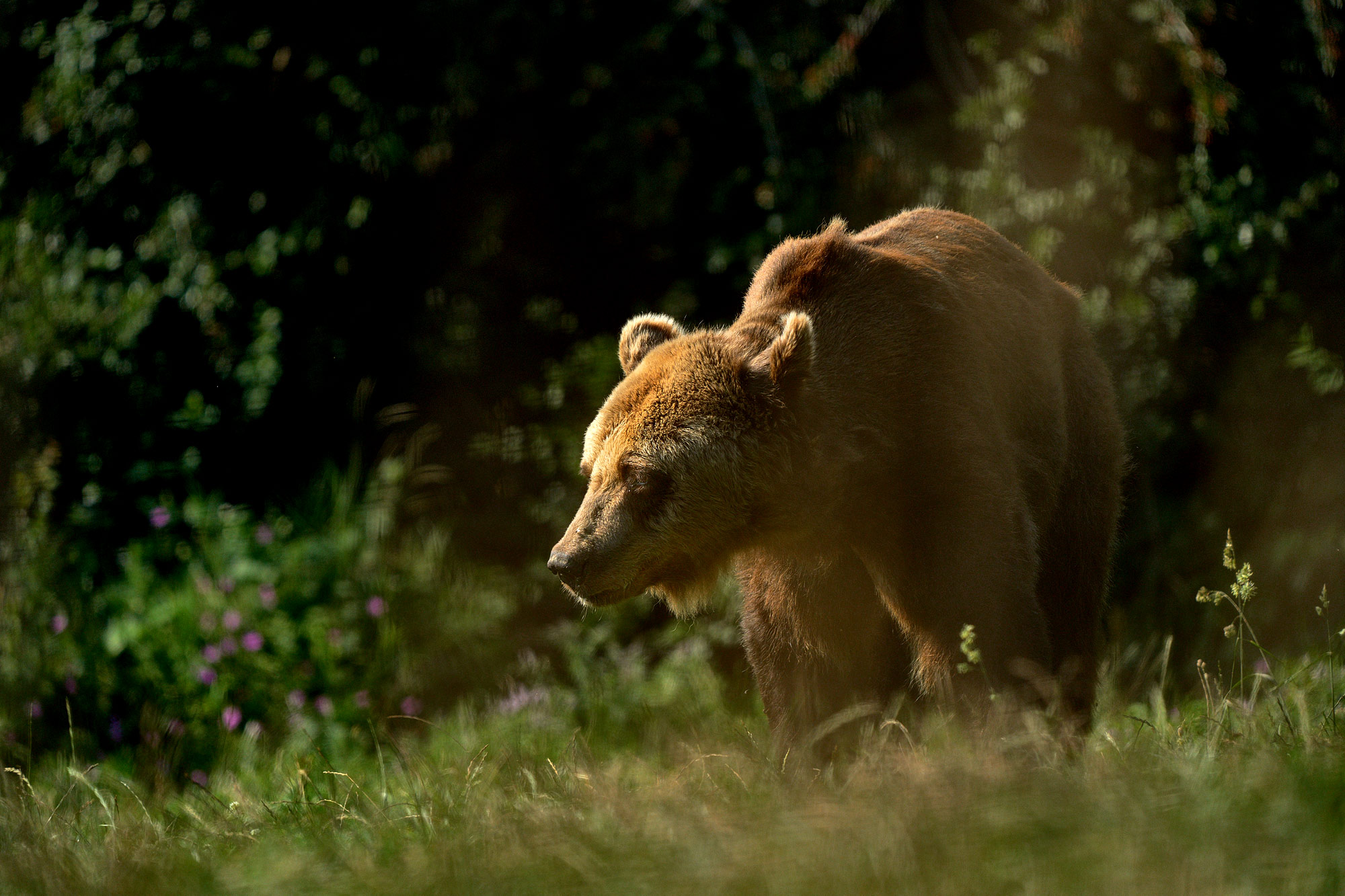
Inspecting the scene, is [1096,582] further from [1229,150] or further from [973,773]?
[1229,150]

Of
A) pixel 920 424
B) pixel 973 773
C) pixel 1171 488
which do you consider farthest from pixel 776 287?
pixel 1171 488

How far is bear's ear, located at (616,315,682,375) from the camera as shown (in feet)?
13.7

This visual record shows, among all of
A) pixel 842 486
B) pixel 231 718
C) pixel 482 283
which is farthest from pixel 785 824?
pixel 482 283

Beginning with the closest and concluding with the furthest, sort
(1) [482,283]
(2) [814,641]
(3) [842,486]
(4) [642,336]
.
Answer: (3) [842,486] < (2) [814,641] < (4) [642,336] < (1) [482,283]

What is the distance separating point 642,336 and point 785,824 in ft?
7.10

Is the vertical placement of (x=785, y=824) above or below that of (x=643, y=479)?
below

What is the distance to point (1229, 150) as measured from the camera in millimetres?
5707

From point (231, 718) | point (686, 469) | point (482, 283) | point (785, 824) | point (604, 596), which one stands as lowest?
point (231, 718)

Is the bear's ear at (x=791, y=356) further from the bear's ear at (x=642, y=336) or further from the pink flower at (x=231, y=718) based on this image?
the pink flower at (x=231, y=718)

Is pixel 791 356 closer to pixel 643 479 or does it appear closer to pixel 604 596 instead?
pixel 643 479

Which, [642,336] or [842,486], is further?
[642,336]

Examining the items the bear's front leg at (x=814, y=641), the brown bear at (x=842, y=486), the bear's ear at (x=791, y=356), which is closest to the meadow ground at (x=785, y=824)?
the bear's front leg at (x=814, y=641)

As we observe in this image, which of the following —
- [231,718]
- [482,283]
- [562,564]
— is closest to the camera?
→ [562,564]

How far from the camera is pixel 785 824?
2.33m
